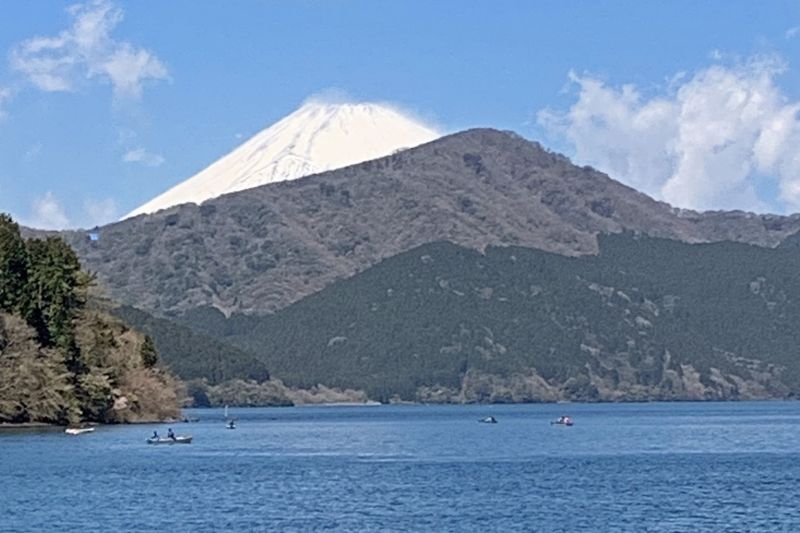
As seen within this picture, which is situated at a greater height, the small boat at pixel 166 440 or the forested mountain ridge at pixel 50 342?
the forested mountain ridge at pixel 50 342

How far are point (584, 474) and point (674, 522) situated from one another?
32.0 m

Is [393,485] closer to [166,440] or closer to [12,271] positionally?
[166,440]

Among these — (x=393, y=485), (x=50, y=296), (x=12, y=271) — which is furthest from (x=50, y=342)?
(x=393, y=485)

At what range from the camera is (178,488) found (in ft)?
325

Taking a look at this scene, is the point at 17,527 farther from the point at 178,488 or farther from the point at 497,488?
the point at 497,488

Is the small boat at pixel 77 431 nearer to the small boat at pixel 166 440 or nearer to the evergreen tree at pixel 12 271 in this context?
the small boat at pixel 166 440

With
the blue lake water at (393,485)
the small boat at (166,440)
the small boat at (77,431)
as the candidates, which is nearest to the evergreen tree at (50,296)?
the small boat at (77,431)

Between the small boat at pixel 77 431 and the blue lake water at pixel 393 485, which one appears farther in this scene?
the small boat at pixel 77 431

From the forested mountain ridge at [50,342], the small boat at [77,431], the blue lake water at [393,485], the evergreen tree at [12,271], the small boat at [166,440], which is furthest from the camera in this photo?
the evergreen tree at [12,271]

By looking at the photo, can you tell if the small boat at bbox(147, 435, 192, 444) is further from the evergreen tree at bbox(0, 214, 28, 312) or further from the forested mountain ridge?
the evergreen tree at bbox(0, 214, 28, 312)

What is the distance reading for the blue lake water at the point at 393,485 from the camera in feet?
265

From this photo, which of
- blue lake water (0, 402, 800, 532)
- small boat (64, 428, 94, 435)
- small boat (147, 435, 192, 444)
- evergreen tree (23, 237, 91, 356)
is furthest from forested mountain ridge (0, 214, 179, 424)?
small boat (147, 435, 192, 444)

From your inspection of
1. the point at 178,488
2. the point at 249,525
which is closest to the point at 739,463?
the point at 178,488

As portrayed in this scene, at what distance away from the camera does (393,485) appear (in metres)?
102
